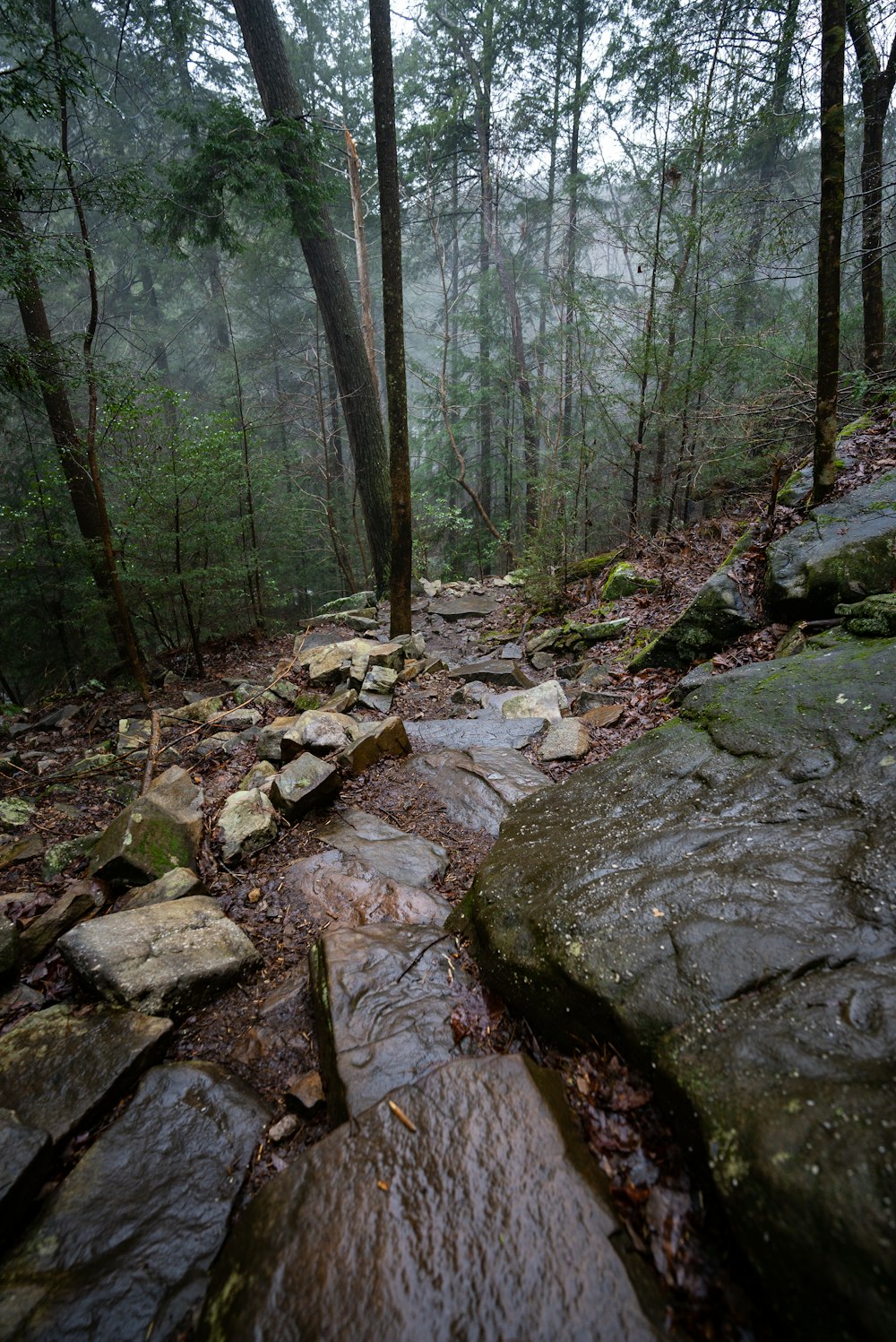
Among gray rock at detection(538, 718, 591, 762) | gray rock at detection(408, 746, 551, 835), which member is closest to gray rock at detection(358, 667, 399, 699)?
gray rock at detection(408, 746, 551, 835)

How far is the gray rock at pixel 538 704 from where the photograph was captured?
555 cm

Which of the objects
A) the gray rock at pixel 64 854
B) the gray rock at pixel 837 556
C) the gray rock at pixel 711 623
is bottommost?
the gray rock at pixel 64 854

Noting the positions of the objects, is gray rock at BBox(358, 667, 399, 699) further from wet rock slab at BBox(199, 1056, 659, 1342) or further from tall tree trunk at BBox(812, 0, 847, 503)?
tall tree trunk at BBox(812, 0, 847, 503)

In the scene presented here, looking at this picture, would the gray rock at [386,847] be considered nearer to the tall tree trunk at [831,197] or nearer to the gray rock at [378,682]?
the gray rock at [378,682]

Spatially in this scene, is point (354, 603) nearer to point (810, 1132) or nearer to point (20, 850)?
point (20, 850)

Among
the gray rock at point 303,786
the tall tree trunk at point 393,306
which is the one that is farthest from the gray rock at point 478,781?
the tall tree trunk at point 393,306

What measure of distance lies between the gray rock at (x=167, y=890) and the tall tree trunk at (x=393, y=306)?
5625 millimetres

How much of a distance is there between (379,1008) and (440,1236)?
2.90 feet

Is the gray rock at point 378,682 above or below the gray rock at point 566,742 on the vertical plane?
above

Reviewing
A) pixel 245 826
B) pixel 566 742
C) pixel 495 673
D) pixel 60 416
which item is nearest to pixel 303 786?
pixel 245 826

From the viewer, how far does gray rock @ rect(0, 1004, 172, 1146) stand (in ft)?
6.52

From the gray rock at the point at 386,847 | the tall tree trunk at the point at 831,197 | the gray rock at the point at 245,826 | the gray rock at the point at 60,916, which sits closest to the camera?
the gray rock at the point at 60,916

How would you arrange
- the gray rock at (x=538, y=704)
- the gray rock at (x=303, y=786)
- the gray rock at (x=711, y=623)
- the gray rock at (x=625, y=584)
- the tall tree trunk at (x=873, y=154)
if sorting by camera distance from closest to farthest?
the gray rock at (x=303, y=786)
the gray rock at (x=711, y=623)
the gray rock at (x=538, y=704)
the tall tree trunk at (x=873, y=154)
the gray rock at (x=625, y=584)

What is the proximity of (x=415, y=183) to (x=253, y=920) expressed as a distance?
2126cm
